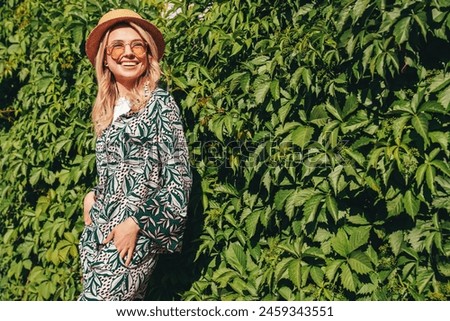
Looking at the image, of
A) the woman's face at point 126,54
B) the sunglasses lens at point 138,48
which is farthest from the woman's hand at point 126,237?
the sunglasses lens at point 138,48

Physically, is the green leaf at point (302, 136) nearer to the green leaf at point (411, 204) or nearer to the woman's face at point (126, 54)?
the green leaf at point (411, 204)

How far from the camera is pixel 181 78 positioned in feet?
10.8

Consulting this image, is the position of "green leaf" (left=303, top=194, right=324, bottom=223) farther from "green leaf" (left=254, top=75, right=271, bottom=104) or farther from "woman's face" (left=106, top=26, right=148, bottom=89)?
"woman's face" (left=106, top=26, right=148, bottom=89)

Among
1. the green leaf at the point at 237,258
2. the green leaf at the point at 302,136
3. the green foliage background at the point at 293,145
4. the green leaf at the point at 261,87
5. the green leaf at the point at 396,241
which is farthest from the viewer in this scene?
the green leaf at the point at 237,258

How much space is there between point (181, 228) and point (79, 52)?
1516 millimetres

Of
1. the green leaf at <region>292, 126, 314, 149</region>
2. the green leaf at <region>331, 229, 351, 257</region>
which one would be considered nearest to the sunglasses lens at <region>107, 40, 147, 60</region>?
the green leaf at <region>292, 126, 314, 149</region>

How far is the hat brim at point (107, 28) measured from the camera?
9.57ft

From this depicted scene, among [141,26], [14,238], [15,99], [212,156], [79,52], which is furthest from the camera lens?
[15,99]

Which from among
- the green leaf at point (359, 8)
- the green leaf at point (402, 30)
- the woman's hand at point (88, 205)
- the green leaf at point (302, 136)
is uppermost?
the green leaf at point (359, 8)

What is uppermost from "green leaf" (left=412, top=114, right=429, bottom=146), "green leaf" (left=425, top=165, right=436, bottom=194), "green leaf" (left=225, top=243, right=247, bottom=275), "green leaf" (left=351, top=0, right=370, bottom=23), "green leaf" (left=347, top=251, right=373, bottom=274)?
"green leaf" (left=351, top=0, right=370, bottom=23)

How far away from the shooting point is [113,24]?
2936mm

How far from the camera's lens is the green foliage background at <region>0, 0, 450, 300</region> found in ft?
8.07
